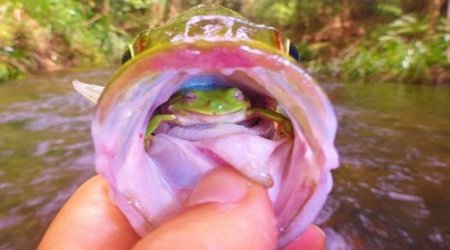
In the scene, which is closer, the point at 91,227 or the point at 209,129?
the point at 209,129

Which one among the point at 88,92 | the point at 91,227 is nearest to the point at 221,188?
the point at 91,227

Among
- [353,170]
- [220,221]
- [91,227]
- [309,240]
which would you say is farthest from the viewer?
[353,170]

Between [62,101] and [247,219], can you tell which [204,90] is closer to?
[247,219]

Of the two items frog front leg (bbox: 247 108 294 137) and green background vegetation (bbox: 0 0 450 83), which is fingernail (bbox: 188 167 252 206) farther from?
green background vegetation (bbox: 0 0 450 83)

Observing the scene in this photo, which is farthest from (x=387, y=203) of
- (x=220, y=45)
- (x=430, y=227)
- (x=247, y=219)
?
(x=220, y=45)

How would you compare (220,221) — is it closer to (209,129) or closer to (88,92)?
(209,129)

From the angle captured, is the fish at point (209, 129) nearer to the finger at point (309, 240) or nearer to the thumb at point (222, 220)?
the thumb at point (222, 220)

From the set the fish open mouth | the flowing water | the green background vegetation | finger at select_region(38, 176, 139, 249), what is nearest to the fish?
the fish open mouth
